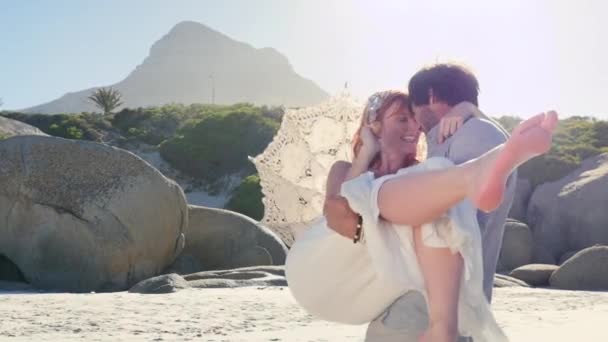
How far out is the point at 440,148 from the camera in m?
3.08

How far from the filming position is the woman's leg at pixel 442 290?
2.68m

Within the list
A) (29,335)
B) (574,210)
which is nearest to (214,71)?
(574,210)

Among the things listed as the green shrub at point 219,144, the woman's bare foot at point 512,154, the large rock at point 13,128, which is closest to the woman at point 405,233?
the woman's bare foot at point 512,154

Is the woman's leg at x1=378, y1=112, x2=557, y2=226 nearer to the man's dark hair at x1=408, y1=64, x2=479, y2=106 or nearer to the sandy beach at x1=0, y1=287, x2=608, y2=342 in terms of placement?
the man's dark hair at x1=408, y1=64, x2=479, y2=106

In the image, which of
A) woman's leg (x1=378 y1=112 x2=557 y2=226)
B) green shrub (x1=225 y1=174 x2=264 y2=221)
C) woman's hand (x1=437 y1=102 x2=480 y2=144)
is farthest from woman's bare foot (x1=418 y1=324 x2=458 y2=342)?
green shrub (x1=225 y1=174 x2=264 y2=221)

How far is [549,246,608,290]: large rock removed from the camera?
1234cm

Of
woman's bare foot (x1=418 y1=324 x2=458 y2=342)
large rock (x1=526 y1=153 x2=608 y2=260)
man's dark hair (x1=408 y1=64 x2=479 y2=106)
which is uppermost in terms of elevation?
man's dark hair (x1=408 y1=64 x2=479 y2=106)

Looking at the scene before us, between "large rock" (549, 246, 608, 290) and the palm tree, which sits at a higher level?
the palm tree

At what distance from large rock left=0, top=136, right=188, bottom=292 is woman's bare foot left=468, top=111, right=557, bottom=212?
8.00 meters

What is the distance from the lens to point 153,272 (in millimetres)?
10797

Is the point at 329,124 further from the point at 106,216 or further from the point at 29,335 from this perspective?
the point at 106,216

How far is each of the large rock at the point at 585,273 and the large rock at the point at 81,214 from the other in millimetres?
5605

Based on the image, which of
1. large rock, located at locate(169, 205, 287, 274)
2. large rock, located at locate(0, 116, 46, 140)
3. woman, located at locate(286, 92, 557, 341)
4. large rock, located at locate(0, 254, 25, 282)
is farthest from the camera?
large rock, located at locate(0, 116, 46, 140)

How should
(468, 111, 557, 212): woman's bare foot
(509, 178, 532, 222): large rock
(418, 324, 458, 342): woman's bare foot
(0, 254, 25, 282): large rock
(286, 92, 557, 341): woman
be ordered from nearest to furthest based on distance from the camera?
(468, 111, 557, 212): woman's bare foot → (286, 92, 557, 341): woman → (418, 324, 458, 342): woman's bare foot → (0, 254, 25, 282): large rock → (509, 178, 532, 222): large rock
